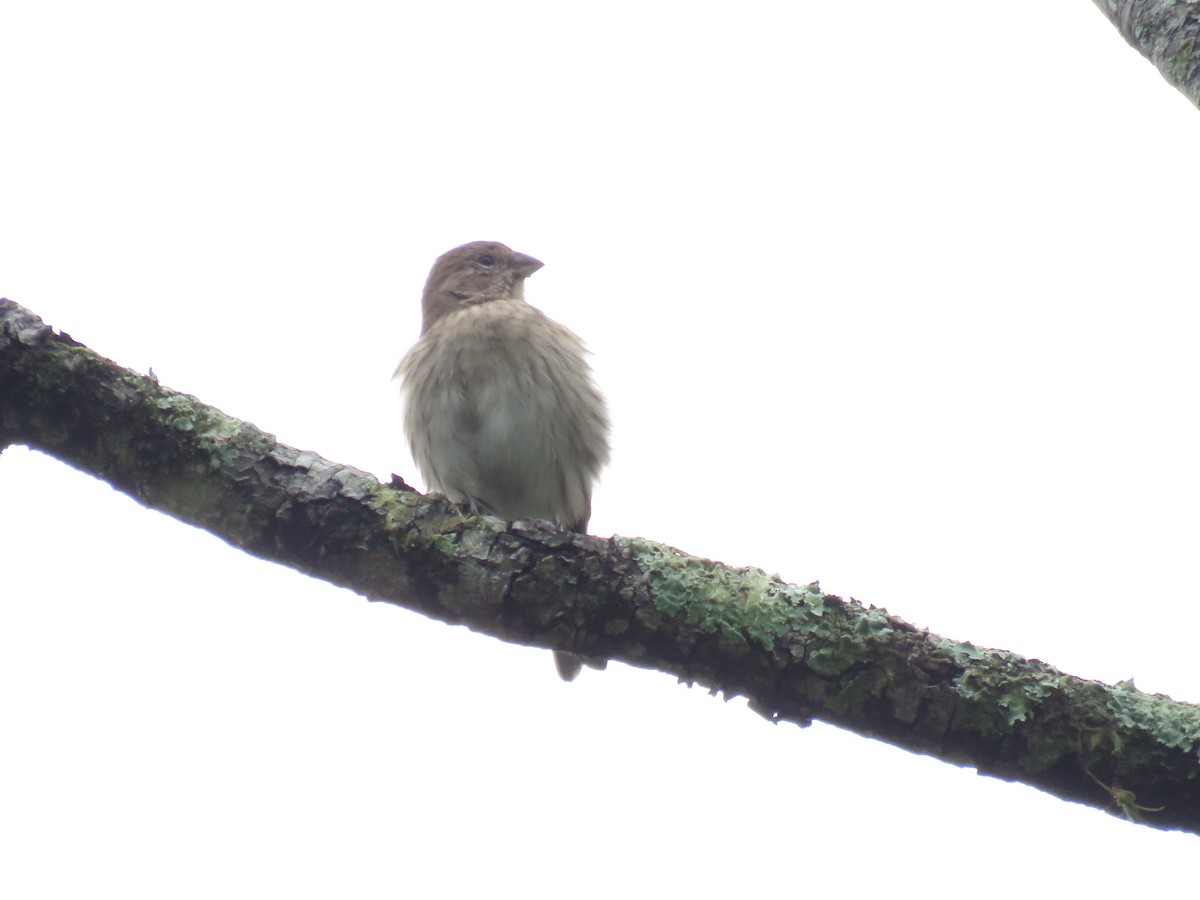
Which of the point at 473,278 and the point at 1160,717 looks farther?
the point at 473,278

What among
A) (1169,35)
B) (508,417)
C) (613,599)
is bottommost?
(613,599)

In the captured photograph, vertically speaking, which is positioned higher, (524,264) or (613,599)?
(524,264)

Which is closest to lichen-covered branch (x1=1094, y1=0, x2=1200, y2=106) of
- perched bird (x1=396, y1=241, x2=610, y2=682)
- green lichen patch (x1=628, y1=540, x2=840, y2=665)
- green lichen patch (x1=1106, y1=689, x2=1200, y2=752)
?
green lichen patch (x1=1106, y1=689, x2=1200, y2=752)

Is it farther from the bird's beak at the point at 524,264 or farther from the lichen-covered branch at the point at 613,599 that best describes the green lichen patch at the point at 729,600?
the bird's beak at the point at 524,264

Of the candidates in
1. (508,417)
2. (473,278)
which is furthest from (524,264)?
(508,417)

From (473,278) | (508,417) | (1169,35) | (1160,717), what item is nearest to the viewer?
(1160,717)

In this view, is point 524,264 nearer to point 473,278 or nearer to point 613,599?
point 473,278

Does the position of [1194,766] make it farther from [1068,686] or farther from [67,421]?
[67,421]
